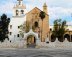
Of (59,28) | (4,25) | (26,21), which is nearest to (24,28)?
(26,21)

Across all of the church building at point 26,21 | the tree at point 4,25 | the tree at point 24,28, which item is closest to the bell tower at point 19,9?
the church building at point 26,21

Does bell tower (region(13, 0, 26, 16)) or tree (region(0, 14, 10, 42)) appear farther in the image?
bell tower (region(13, 0, 26, 16))

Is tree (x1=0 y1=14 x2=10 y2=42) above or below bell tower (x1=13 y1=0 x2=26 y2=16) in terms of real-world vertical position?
below

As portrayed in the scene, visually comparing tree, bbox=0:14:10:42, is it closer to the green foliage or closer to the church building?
the church building

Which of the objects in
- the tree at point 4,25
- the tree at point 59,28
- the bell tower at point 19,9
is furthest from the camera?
the bell tower at point 19,9

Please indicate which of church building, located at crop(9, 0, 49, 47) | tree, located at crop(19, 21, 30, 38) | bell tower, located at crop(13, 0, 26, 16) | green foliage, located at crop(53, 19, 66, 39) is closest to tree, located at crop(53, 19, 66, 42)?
green foliage, located at crop(53, 19, 66, 39)

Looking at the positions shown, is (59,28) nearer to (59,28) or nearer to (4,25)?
(59,28)

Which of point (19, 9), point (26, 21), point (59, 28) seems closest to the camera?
point (59, 28)

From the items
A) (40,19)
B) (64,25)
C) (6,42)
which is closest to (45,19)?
(40,19)

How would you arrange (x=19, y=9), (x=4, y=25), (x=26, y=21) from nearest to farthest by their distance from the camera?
(x=4, y=25) < (x=26, y=21) < (x=19, y=9)

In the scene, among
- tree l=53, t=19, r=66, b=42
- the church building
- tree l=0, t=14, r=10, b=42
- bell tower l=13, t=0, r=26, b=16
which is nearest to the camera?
tree l=0, t=14, r=10, b=42

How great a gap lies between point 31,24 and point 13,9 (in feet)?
30.8

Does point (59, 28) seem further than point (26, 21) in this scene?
No

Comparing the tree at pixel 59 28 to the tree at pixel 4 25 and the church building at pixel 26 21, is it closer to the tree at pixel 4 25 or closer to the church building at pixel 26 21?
the church building at pixel 26 21
